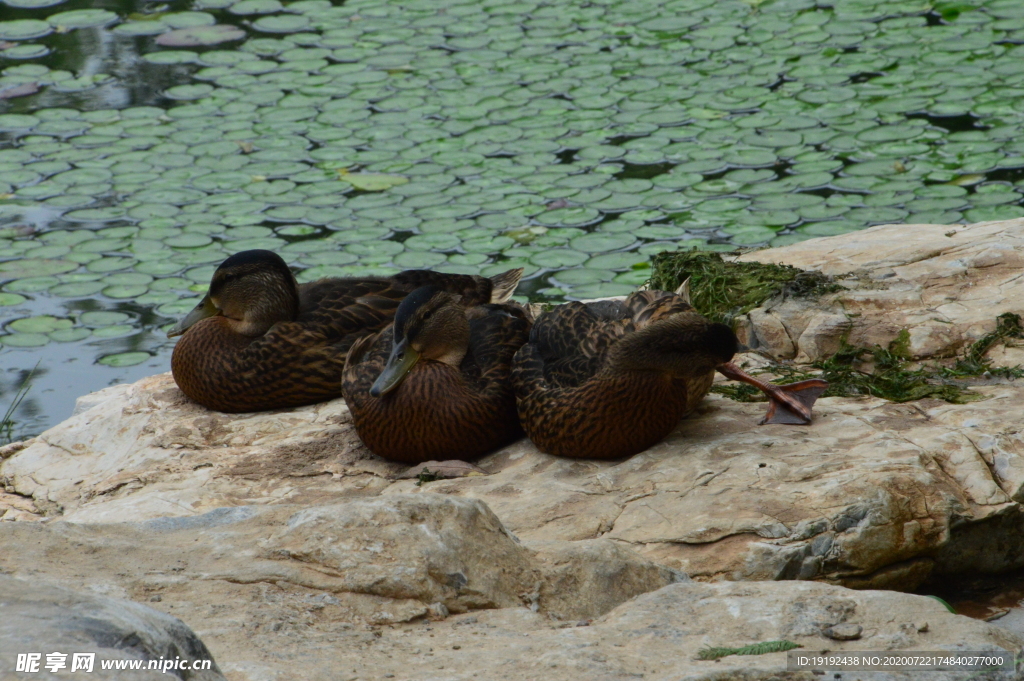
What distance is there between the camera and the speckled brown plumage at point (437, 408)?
4051 millimetres

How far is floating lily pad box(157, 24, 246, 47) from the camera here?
9.06 m

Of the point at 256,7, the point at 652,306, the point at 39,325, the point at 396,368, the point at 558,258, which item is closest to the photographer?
the point at 396,368

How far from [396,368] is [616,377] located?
31.1 inches

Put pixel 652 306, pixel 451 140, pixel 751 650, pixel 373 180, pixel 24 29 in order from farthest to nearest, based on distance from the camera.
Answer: pixel 24 29
pixel 451 140
pixel 373 180
pixel 652 306
pixel 751 650

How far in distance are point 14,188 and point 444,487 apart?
477cm

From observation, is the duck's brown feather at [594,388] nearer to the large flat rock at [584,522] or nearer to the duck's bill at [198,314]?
the large flat rock at [584,522]

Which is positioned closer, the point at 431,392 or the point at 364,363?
the point at 431,392

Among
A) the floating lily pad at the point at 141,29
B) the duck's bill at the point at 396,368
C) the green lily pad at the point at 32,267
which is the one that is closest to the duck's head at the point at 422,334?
the duck's bill at the point at 396,368

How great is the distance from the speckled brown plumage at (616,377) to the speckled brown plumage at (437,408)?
14cm

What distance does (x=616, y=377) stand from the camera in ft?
12.4

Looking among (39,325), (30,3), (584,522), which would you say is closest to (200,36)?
(30,3)

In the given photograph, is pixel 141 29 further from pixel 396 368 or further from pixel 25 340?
pixel 396 368

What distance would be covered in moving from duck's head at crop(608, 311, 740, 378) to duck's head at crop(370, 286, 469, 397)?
73 centimetres

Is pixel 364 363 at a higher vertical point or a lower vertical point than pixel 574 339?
lower
